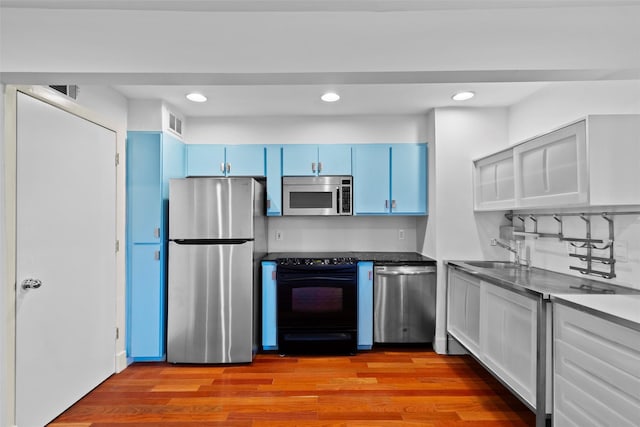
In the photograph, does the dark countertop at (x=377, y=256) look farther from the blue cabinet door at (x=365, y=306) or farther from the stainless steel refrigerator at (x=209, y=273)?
the stainless steel refrigerator at (x=209, y=273)

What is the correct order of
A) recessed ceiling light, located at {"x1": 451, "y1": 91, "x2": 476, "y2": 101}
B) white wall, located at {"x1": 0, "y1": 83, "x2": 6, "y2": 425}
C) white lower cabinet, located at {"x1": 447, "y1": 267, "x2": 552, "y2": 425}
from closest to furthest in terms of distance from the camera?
white wall, located at {"x1": 0, "y1": 83, "x2": 6, "y2": 425} < white lower cabinet, located at {"x1": 447, "y1": 267, "x2": 552, "y2": 425} < recessed ceiling light, located at {"x1": 451, "y1": 91, "x2": 476, "y2": 101}

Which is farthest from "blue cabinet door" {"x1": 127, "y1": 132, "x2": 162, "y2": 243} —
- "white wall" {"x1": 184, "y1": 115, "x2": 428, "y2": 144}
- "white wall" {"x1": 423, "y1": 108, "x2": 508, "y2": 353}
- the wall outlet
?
the wall outlet

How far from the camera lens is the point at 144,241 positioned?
3.21 m

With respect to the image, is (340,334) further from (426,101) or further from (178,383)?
(426,101)

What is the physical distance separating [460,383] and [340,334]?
112 cm

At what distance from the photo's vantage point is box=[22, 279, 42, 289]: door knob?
2.02 meters

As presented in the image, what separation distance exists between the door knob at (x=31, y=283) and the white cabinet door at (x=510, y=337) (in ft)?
9.67

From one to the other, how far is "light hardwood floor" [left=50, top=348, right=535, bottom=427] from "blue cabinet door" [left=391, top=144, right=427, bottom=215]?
1.56m

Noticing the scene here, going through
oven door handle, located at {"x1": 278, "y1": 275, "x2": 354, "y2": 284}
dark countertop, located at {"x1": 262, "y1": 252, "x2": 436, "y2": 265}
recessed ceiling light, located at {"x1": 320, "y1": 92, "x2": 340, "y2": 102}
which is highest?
recessed ceiling light, located at {"x1": 320, "y1": 92, "x2": 340, "y2": 102}

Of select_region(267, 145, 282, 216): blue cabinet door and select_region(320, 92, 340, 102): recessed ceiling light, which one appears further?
select_region(267, 145, 282, 216): blue cabinet door

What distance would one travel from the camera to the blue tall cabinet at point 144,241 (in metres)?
3.20

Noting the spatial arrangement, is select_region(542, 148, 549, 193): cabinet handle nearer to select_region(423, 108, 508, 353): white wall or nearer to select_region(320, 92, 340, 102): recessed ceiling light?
select_region(423, 108, 508, 353): white wall

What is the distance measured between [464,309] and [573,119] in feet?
5.64

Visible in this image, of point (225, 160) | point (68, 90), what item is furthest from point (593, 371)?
point (68, 90)
